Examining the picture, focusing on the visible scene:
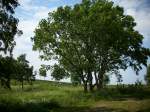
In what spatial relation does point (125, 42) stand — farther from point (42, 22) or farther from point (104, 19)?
point (42, 22)

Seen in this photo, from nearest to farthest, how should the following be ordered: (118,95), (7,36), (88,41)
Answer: (7,36)
(118,95)
(88,41)

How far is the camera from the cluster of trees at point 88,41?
50.2 metres

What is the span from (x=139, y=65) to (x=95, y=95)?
623 inches

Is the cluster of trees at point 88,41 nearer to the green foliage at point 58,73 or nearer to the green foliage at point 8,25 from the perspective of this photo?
the green foliage at point 58,73

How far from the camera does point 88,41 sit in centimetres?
5181

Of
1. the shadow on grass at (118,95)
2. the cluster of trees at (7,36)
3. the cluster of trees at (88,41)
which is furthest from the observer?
the cluster of trees at (88,41)

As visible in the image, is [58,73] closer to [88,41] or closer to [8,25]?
[88,41]

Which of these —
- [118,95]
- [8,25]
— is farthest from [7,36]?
[118,95]

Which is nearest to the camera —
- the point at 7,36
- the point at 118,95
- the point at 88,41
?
the point at 7,36

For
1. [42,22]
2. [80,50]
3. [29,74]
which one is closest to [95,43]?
[80,50]

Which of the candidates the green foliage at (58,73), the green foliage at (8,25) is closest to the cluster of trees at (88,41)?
the green foliage at (58,73)

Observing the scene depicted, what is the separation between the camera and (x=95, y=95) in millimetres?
41625

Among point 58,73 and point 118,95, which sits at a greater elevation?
point 58,73

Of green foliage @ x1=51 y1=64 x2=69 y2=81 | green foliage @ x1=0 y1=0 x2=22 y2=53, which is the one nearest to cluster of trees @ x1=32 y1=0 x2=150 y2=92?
green foliage @ x1=51 y1=64 x2=69 y2=81
